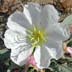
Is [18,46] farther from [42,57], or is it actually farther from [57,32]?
[57,32]

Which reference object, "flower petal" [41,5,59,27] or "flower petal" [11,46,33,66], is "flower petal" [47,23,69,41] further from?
"flower petal" [11,46,33,66]

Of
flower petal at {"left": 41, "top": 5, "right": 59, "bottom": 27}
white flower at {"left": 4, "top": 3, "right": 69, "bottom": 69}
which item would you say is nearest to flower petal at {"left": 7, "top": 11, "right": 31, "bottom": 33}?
white flower at {"left": 4, "top": 3, "right": 69, "bottom": 69}

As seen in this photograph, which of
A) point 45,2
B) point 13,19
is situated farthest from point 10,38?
point 45,2

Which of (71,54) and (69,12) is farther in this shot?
(69,12)

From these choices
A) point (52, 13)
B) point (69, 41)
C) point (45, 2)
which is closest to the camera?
point (52, 13)

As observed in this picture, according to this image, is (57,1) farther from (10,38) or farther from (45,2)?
(10,38)

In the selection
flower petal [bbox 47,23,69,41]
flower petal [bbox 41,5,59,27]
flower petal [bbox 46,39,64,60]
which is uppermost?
flower petal [bbox 41,5,59,27]
